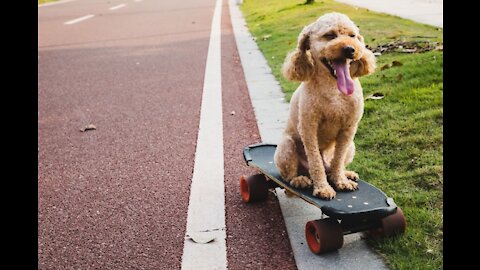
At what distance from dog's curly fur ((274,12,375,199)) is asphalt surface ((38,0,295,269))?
0.41 metres

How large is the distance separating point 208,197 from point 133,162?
109 centimetres

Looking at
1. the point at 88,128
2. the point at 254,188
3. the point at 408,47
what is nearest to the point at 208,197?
the point at 254,188

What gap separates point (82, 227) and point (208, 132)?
208 centimetres

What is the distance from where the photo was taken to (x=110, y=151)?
5.02 metres

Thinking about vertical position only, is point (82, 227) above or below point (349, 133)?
below

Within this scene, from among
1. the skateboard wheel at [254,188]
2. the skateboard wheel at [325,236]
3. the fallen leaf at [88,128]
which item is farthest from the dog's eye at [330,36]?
the fallen leaf at [88,128]

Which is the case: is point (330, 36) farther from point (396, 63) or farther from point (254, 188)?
point (396, 63)

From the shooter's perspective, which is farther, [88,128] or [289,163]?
[88,128]

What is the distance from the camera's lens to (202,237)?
3242 mm

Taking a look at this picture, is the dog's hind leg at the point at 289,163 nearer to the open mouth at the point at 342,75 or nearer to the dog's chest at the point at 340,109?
the dog's chest at the point at 340,109

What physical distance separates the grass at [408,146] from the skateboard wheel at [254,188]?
2.46 ft
